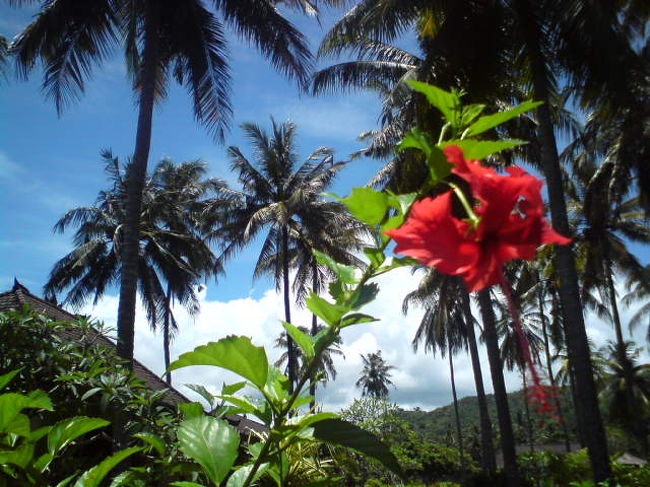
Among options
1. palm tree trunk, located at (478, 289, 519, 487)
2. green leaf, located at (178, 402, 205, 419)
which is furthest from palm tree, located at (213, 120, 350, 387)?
green leaf, located at (178, 402, 205, 419)

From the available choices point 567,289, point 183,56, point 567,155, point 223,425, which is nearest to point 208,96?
point 183,56

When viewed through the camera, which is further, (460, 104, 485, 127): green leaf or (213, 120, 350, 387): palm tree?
(213, 120, 350, 387): palm tree

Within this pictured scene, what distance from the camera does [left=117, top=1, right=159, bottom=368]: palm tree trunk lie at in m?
5.19

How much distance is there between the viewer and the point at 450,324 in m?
20.6

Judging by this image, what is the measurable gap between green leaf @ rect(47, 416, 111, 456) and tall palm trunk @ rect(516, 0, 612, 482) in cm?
553

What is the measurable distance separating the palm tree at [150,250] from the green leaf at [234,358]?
14344 mm

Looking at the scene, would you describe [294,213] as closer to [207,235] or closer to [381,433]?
[207,235]

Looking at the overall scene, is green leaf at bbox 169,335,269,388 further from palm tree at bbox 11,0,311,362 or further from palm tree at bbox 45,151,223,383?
palm tree at bbox 45,151,223,383

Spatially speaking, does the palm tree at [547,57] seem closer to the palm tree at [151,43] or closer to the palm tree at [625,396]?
the palm tree at [151,43]

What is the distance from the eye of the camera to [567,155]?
15.2 meters

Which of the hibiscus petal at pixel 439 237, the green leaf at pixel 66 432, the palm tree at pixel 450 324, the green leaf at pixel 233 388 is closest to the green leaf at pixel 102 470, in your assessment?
the green leaf at pixel 66 432

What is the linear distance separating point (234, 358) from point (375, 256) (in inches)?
7.1

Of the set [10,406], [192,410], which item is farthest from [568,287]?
[10,406]

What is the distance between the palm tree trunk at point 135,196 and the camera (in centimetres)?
519
